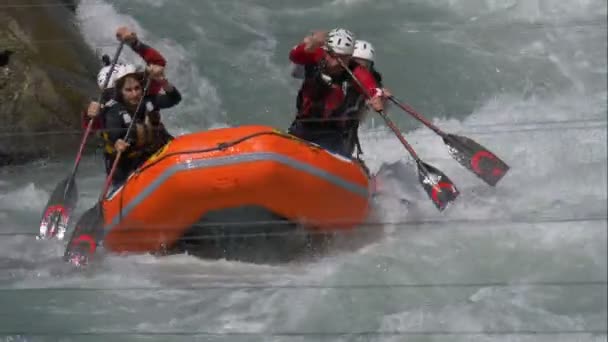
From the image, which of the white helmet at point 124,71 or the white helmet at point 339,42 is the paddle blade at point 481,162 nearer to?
the white helmet at point 339,42

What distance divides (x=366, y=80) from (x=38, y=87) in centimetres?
257

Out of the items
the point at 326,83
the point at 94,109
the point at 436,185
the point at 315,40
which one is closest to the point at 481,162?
the point at 436,185

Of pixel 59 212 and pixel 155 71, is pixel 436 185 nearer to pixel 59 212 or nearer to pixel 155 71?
pixel 155 71

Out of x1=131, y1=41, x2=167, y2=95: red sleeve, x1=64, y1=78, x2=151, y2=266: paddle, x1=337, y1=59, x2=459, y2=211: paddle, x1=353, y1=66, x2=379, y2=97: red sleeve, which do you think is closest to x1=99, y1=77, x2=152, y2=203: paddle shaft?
x1=64, y1=78, x2=151, y2=266: paddle

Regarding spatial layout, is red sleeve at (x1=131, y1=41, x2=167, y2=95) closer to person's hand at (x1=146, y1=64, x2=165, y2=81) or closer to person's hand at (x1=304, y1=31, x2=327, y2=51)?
person's hand at (x1=146, y1=64, x2=165, y2=81)

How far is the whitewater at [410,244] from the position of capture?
452 cm

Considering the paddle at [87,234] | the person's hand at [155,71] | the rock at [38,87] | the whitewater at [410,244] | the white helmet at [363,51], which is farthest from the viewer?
the rock at [38,87]

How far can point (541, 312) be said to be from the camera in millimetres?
4520

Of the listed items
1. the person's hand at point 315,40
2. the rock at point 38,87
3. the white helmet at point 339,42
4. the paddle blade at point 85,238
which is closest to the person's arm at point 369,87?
the white helmet at point 339,42

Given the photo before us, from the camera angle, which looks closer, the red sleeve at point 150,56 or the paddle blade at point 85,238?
the paddle blade at point 85,238

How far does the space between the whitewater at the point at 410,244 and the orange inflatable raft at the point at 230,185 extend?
0.27m

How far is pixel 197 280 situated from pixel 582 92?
2.93 meters

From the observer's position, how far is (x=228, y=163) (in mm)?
4656

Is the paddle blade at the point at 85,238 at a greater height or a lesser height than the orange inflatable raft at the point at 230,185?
lesser
